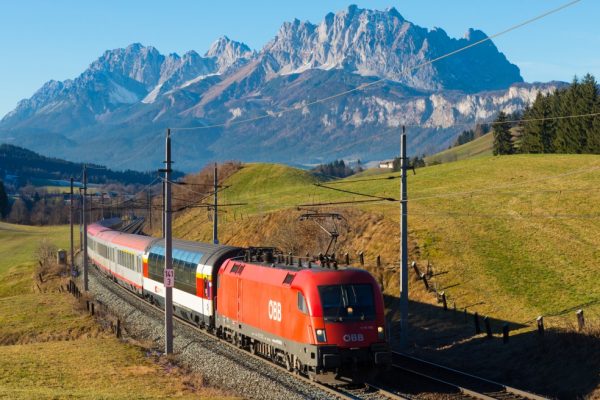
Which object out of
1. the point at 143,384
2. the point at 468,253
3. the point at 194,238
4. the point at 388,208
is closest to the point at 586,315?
the point at 468,253

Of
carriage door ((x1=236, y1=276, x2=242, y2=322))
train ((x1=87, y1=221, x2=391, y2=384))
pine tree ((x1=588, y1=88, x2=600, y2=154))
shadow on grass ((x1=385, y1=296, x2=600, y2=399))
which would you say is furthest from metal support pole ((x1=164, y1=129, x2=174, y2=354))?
pine tree ((x1=588, y1=88, x2=600, y2=154))

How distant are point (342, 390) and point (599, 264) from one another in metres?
24.0

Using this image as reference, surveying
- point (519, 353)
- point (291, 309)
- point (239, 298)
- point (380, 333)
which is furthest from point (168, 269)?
point (519, 353)

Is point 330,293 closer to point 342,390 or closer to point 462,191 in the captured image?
point 342,390

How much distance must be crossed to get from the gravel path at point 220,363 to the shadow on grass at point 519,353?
23.0ft

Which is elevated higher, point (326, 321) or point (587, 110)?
point (587, 110)

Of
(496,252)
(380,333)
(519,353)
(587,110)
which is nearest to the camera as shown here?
(380,333)

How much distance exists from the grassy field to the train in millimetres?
3494

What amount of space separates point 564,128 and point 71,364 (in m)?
88.1

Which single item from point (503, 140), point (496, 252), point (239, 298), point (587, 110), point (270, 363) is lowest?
point (270, 363)

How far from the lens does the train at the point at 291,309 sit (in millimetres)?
26156

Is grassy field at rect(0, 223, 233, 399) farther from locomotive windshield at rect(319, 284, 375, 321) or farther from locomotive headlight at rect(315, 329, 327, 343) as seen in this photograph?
locomotive windshield at rect(319, 284, 375, 321)

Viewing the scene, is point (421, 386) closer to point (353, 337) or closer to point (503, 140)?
point (353, 337)

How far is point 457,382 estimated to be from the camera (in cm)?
2727
